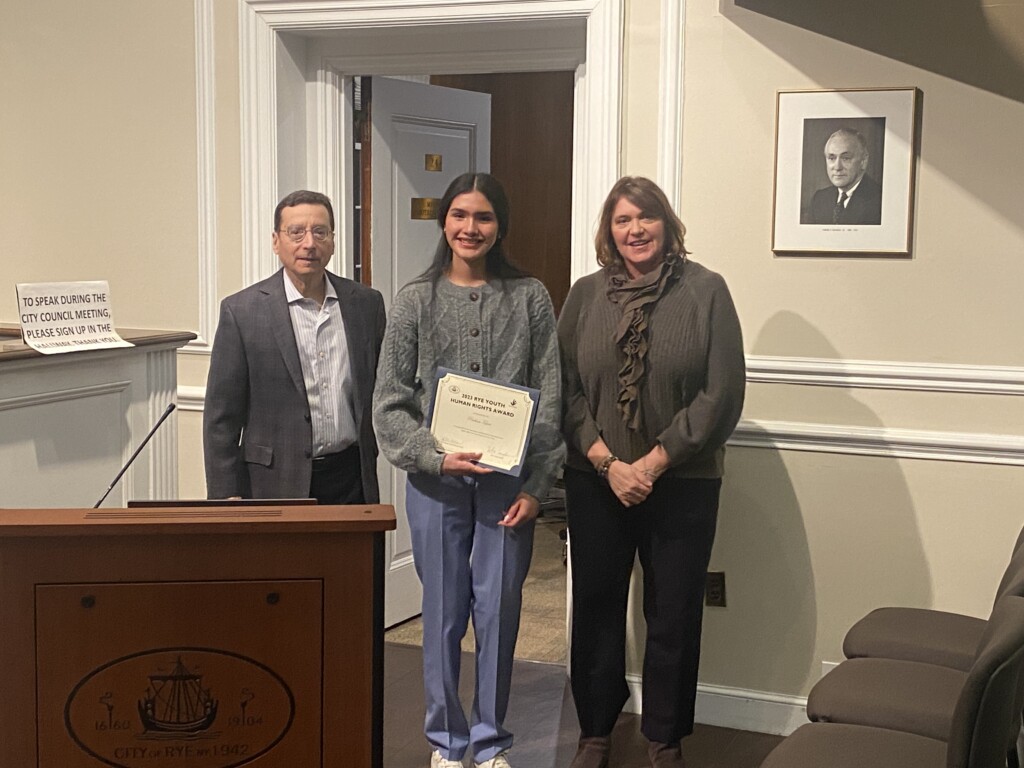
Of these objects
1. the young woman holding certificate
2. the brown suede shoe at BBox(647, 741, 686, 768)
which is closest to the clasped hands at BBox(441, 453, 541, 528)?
the young woman holding certificate

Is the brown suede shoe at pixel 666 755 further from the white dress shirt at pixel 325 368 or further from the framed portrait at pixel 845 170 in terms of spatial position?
the framed portrait at pixel 845 170

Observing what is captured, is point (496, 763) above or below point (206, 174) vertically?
below

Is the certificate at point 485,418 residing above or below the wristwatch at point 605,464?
above

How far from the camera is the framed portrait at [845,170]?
333cm

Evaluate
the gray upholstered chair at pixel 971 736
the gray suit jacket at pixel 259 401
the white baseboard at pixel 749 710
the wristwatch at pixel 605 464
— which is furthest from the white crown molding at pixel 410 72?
the gray upholstered chair at pixel 971 736

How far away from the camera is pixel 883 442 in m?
3.42

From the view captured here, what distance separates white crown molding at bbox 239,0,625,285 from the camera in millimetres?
3600

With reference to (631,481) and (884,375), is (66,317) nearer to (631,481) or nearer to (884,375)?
(631,481)

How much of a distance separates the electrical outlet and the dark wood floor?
390 mm

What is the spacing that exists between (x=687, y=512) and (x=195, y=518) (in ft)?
5.22

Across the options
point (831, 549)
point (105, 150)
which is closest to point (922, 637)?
point (831, 549)

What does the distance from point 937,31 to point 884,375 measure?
953 mm

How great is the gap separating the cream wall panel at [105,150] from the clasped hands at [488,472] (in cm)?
166

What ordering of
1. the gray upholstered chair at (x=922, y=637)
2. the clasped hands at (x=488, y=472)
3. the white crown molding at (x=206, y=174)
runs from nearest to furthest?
the gray upholstered chair at (x=922, y=637) → the clasped hands at (x=488, y=472) → the white crown molding at (x=206, y=174)
